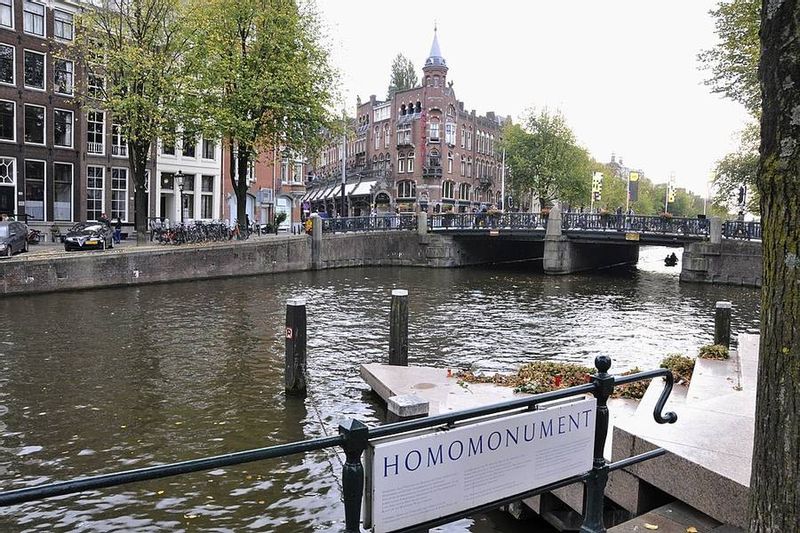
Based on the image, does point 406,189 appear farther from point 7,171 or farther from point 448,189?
point 7,171

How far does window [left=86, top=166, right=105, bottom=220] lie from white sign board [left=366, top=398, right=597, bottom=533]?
3766 cm

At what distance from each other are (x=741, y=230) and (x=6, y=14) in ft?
126

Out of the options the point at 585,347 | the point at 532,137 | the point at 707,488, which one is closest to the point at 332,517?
the point at 707,488

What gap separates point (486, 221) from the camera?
41312 millimetres

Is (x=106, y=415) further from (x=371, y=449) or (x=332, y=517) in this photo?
(x=371, y=449)

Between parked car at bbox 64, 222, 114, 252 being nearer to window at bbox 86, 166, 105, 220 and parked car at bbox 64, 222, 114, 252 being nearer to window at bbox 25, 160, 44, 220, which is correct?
window at bbox 25, 160, 44, 220

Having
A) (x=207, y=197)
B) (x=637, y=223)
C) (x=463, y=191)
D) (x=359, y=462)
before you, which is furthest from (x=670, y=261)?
(x=359, y=462)

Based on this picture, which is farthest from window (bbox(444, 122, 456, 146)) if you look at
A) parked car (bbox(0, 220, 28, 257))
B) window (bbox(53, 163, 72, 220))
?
parked car (bbox(0, 220, 28, 257))

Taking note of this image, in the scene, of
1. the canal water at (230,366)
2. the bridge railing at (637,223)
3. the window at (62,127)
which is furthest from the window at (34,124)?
the bridge railing at (637,223)

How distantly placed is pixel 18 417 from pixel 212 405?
8.82ft

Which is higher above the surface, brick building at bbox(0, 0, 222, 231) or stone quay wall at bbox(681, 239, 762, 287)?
brick building at bbox(0, 0, 222, 231)

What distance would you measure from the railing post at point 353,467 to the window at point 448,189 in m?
70.9

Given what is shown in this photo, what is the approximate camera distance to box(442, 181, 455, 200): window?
73412mm

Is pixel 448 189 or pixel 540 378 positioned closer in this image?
pixel 540 378
